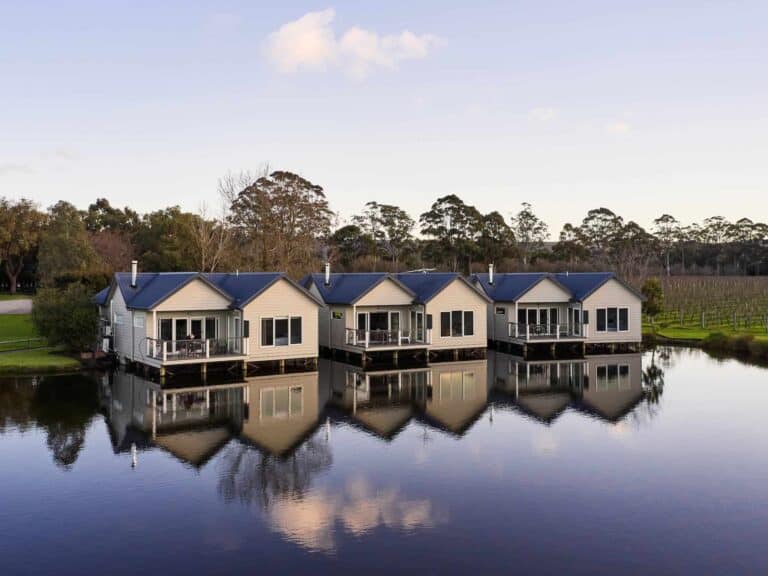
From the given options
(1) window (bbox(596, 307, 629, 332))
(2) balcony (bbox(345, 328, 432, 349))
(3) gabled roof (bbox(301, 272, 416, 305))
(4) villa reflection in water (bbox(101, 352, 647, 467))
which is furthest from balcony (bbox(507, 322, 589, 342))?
(3) gabled roof (bbox(301, 272, 416, 305))

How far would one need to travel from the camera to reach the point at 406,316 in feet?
108

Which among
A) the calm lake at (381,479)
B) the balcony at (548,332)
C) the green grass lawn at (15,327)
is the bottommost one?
the calm lake at (381,479)

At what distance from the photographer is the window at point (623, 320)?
3512cm

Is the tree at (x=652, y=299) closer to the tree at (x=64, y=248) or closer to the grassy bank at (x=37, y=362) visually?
the grassy bank at (x=37, y=362)

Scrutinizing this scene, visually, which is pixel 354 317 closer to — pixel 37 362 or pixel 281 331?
pixel 281 331

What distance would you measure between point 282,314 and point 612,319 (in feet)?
55.5

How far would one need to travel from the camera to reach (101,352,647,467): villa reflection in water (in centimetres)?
1714

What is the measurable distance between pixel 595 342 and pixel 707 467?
2030 cm

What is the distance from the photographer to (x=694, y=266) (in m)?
96.1

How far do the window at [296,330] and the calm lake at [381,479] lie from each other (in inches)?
199

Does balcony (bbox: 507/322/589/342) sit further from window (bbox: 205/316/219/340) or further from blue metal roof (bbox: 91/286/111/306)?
blue metal roof (bbox: 91/286/111/306)

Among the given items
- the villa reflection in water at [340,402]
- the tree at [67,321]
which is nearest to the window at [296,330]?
the villa reflection in water at [340,402]

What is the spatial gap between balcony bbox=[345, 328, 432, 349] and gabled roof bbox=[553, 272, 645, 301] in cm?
855

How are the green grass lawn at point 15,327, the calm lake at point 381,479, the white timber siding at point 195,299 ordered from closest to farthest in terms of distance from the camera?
the calm lake at point 381,479 → the white timber siding at point 195,299 → the green grass lawn at point 15,327
